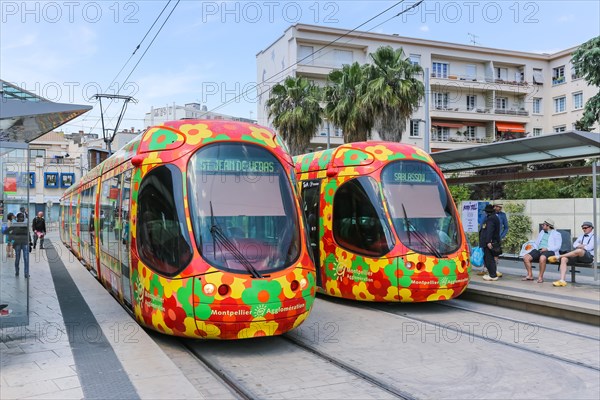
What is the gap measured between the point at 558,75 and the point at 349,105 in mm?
35231

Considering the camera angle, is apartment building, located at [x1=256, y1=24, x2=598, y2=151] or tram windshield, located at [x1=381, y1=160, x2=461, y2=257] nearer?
tram windshield, located at [x1=381, y1=160, x2=461, y2=257]

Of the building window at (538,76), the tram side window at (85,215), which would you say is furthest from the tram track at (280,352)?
the building window at (538,76)

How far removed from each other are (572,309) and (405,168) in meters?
3.68

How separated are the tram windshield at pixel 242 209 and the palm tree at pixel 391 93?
19830 millimetres

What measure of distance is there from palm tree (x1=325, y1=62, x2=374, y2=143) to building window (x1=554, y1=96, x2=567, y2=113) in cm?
3262

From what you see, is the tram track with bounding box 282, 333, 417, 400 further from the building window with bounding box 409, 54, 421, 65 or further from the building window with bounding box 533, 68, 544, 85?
the building window with bounding box 533, 68, 544, 85

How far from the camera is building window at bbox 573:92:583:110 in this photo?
5172cm

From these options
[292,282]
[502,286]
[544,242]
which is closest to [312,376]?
[292,282]

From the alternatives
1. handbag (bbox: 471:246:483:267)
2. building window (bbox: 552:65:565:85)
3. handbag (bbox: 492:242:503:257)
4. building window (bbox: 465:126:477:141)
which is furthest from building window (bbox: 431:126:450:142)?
handbag (bbox: 492:242:503:257)

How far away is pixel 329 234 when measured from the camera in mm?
10984

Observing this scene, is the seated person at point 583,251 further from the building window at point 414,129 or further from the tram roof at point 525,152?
the building window at point 414,129

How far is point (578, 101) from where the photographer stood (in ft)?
171

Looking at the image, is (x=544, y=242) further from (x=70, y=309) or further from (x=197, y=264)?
(x=70, y=309)

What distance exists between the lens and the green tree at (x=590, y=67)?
77.9 feet
